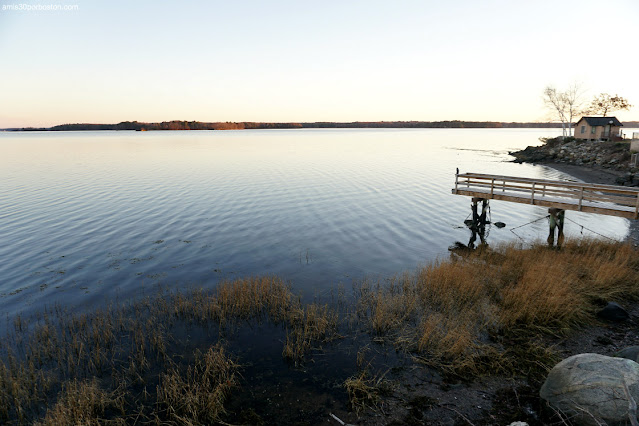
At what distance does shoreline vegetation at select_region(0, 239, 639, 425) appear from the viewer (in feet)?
26.0

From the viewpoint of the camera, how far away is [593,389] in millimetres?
6891

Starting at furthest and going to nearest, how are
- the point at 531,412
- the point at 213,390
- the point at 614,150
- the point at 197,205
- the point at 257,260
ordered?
the point at 614,150 → the point at 197,205 → the point at 257,260 → the point at 213,390 → the point at 531,412

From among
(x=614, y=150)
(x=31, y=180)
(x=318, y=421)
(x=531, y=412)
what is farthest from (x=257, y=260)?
(x=614, y=150)

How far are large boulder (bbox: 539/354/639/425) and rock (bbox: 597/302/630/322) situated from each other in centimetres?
509

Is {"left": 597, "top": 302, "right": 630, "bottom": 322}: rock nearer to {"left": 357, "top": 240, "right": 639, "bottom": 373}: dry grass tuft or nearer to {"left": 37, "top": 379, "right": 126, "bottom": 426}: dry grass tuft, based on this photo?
{"left": 357, "top": 240, "right": 639, "bottom": 373}: dry grass tuft

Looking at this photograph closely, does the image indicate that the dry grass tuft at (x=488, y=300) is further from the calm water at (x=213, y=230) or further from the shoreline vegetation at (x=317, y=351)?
the calm water at (x=213, y=230)

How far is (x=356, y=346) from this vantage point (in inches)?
414

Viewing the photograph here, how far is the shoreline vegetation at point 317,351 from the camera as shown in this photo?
791 centimetres

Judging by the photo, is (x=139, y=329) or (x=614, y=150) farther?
(x=614, y=150)

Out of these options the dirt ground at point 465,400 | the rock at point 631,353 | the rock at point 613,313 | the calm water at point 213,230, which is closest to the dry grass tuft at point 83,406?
the dirt ground at point 465,400

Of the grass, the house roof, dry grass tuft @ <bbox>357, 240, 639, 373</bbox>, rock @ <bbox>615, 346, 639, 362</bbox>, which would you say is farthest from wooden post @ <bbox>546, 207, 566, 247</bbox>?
the house roof

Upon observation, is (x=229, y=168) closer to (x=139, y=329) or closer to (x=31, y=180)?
(x=31, y=180)

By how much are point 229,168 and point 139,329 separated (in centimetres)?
4477

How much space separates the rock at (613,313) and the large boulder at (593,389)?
5.09 meters
